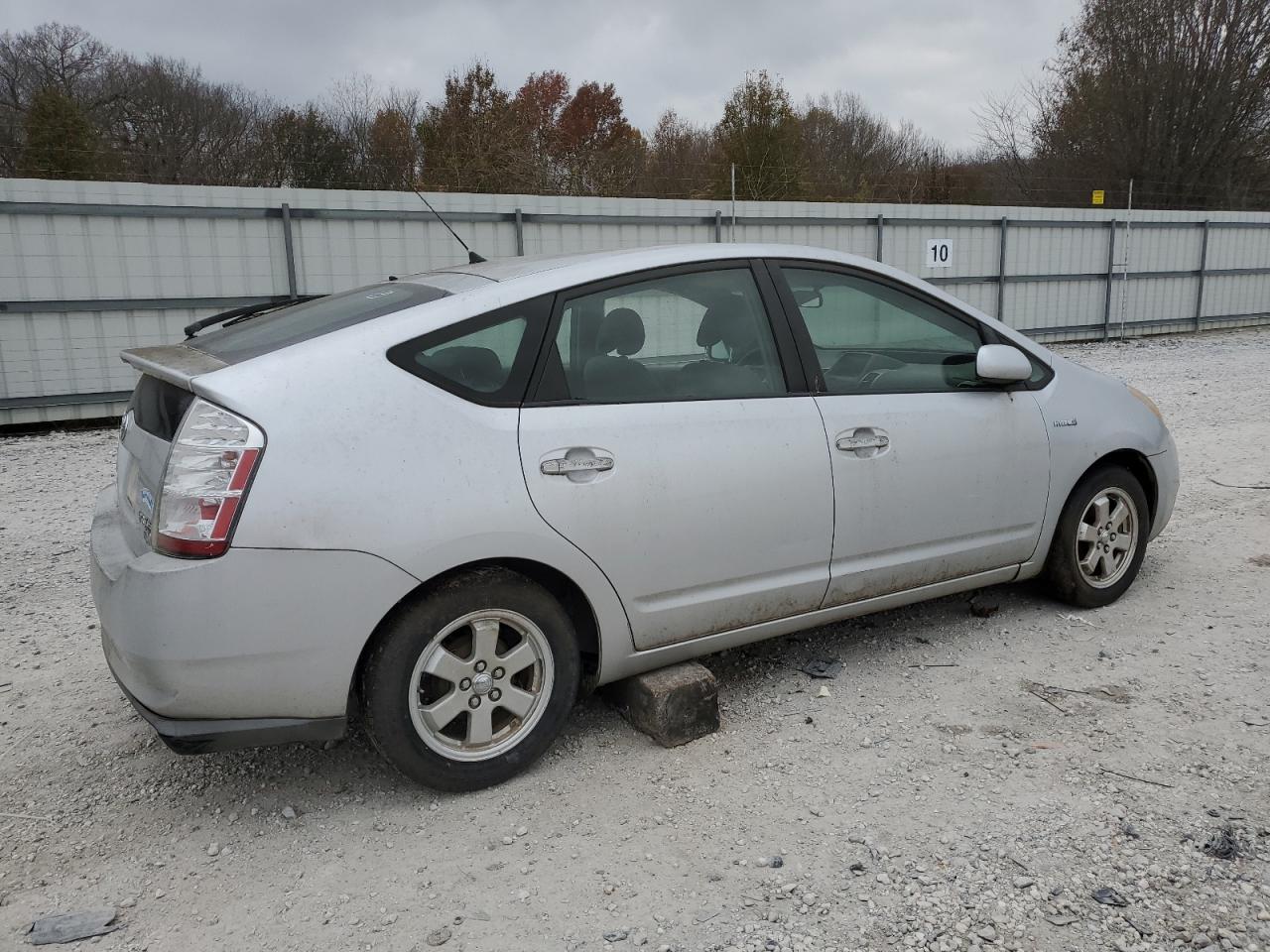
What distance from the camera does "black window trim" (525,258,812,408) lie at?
9.52 feet

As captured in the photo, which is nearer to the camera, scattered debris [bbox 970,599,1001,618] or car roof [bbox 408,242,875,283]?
car roof [bbox 408,242,875,283]

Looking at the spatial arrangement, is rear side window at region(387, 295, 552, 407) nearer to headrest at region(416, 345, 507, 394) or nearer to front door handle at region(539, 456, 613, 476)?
headrest at region(416, 345, 507, 394)

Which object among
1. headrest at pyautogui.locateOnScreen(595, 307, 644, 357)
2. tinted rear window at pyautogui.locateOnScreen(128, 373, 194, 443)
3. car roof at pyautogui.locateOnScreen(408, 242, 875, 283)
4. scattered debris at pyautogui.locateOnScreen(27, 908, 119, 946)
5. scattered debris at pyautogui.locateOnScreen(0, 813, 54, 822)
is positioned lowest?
scattered debris at pyautogui.locateOnScreen(27, 908, 119, 946)

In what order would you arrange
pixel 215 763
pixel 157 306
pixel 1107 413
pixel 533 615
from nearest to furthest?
pixel 533 615 < pixel 215 763 < pixel 1107 413 < pixel 157 306

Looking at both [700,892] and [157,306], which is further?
[157,306]

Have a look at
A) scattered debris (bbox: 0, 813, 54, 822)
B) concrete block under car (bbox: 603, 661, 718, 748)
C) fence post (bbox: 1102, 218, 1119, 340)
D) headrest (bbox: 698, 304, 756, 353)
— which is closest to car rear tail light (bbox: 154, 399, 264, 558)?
scattered debris (bbox: 0, 813, 54, 822)

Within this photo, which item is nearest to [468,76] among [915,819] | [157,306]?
[157,306]

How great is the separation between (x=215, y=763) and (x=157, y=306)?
321 inches

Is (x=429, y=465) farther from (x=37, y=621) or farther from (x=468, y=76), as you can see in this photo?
(x=468, y=76)

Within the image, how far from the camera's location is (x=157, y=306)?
995 cm

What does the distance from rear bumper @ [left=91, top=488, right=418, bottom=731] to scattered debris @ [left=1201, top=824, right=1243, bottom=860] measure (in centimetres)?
220

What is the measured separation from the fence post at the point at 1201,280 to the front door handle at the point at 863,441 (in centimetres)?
1811

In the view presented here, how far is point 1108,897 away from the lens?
92.4 inches

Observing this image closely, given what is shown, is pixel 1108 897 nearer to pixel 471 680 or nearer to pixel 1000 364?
pixel 471 680
